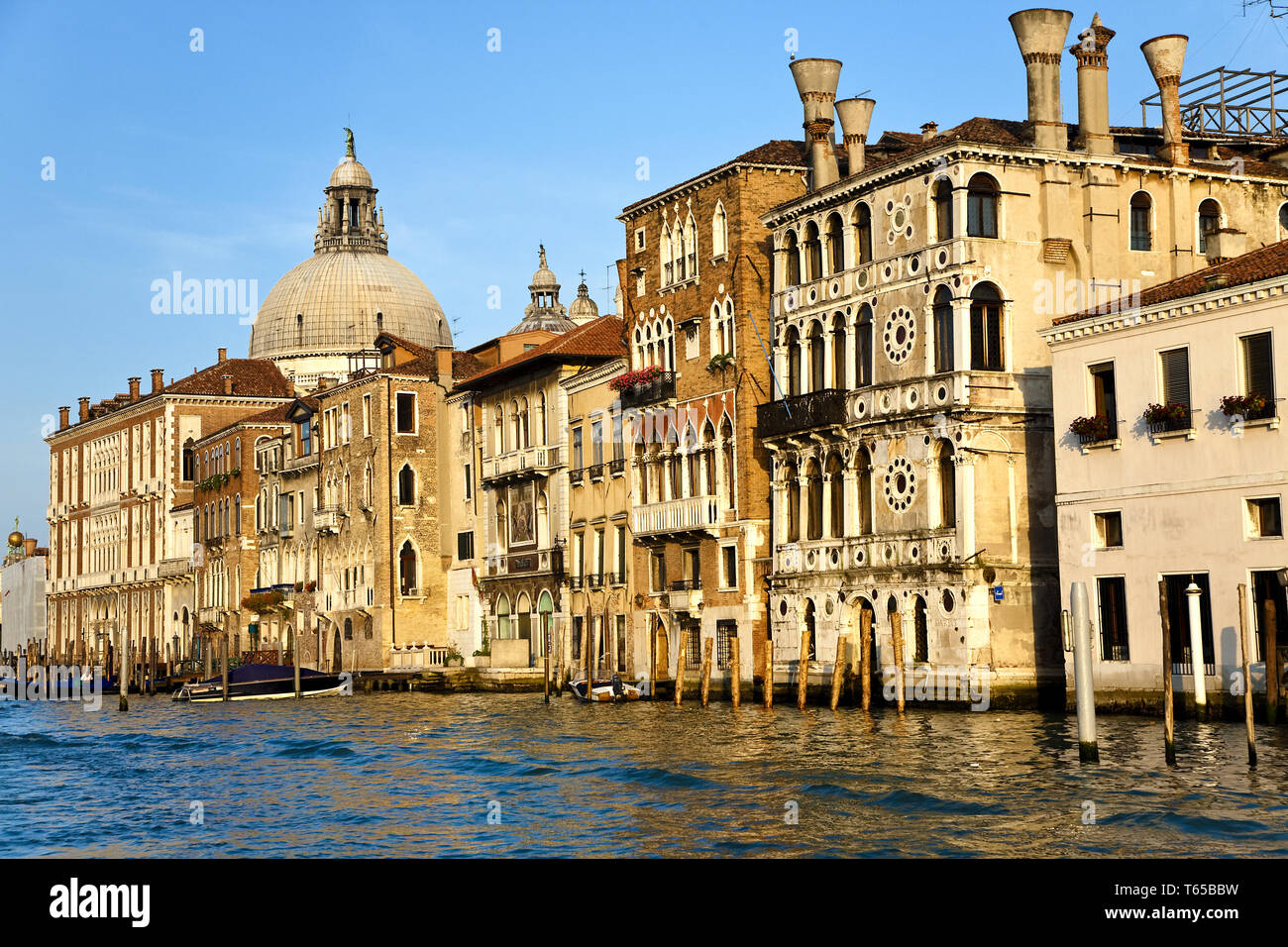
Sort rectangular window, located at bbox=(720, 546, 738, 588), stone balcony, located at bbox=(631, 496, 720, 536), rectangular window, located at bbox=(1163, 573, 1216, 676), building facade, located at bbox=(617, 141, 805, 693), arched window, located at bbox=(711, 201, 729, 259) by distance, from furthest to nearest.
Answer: arched window, located at bbox=(711, 201, 729, 259), stone balcony, located at bbox=(631, 496, 720, 536), rectangular window, located at bbox=(720, 546, 738, 588), building facade, located at bbox=(617, 141, 805, 693), rectangular window, located at bbox=(1163, 573, 1216, 676)

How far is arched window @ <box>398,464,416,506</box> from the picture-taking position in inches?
2141

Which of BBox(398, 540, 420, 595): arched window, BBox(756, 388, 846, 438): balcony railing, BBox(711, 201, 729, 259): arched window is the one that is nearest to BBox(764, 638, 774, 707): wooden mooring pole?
BBox(756, 388, 846, 438): balcony railing

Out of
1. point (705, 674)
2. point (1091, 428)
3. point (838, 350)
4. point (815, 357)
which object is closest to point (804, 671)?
point (705, 674)

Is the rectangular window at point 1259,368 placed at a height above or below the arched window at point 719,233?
below

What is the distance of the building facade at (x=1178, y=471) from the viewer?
909 inches

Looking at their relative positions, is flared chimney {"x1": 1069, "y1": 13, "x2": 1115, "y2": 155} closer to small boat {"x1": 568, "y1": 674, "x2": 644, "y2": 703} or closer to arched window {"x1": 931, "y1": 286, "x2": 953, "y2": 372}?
arched window {"x1": 931, "y1": 286, "x2": 953, "y2": 372}

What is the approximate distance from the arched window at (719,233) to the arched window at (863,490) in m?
7.06

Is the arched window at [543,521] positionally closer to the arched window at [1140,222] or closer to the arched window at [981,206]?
the arched window at [981,206]

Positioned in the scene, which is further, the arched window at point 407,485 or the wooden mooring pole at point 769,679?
the arched window at point 407,485

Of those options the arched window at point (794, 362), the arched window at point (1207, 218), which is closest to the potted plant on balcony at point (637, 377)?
the arched window at point (794, 362)

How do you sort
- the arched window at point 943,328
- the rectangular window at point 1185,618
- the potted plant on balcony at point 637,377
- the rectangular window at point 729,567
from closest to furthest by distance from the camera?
the rectangular window at point 1185,618, the arched window at point 943,328, the rectangular window at point 729,567, the potted plant on balcony at point 637,377

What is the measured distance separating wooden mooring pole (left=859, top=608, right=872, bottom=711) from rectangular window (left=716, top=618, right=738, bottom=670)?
5228 mm

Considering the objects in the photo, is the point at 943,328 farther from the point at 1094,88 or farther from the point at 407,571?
the point at 407,571

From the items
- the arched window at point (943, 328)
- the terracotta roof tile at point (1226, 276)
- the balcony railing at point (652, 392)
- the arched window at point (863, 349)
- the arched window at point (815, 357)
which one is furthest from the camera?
the balcony railing at point (652, 392)
